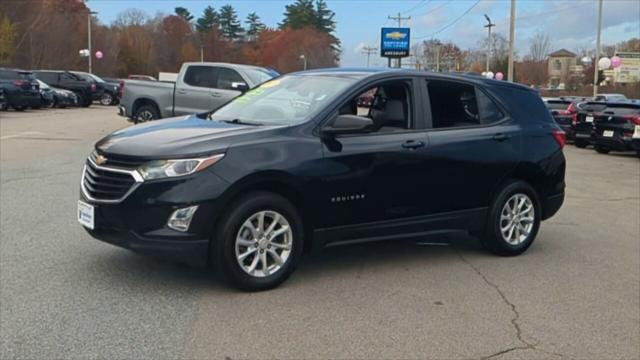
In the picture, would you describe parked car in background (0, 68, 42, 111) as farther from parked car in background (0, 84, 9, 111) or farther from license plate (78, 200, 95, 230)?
license plate (78, 200, 95, 230)

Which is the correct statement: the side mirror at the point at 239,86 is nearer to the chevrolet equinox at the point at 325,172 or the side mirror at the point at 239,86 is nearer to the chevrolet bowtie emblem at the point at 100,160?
the chevrolet equinox at the point at 325,172

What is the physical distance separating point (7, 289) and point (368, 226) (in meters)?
2.88

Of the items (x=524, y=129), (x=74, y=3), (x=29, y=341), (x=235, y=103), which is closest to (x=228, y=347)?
(x=29, y=341)

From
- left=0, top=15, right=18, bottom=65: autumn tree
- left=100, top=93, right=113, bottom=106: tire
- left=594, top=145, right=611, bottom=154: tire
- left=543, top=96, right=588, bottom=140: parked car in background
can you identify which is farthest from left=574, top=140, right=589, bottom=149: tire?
left=0, top=15, right=18, bottom=65: autumn tree

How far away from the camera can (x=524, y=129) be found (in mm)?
6887

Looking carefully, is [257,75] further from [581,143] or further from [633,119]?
[581,143]

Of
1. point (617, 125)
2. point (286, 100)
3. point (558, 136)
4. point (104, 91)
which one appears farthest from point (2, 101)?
point (558, 136)

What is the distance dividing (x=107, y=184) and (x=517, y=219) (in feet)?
13.1

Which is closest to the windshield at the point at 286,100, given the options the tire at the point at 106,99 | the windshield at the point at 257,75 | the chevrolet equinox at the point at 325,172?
the chevrolet equinox at the point at 325,172

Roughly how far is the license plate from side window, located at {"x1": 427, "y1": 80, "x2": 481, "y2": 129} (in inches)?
122

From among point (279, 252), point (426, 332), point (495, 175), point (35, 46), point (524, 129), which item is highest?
point (35, 46)

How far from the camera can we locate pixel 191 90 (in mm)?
17156

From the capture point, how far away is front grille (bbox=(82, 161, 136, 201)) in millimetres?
4988

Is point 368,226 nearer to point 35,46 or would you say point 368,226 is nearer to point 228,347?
point 228,347
